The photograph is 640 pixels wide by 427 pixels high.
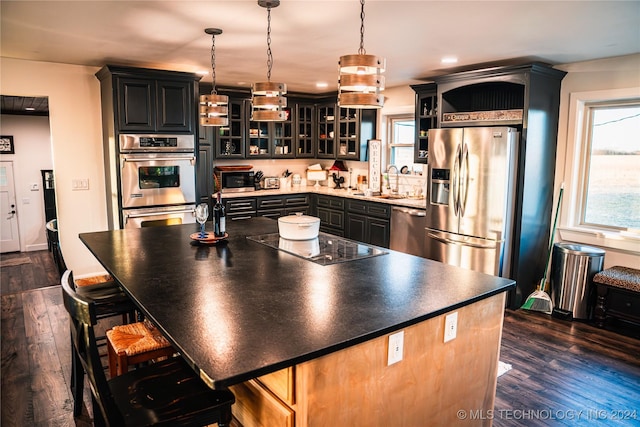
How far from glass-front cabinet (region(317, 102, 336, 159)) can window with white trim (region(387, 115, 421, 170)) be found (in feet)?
2.98

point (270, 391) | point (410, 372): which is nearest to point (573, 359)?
point (410, 372)

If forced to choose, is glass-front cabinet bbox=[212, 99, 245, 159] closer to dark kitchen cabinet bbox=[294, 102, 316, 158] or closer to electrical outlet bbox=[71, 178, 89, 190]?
dark kitchen cabinet bbox=[294, 102, 316, 158]

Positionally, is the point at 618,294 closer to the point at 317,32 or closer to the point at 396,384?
the point at 396,384

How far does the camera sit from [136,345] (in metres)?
2.16

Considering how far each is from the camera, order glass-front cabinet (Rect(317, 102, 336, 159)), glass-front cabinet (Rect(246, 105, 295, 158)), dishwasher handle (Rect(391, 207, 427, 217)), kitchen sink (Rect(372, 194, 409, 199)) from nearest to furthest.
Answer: dishwasher handle (Rect(391, 207, 427, 217)), kitchen sink (Rect(372, 194, 409, 199)), glass-front cabinet (Rect(246, 105, 295, 158)), glass-front cabinet (Rect(317, 102, 336, 159))

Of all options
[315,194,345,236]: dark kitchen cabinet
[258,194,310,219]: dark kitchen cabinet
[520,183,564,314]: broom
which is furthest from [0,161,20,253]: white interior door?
[520,183,564,314]: broom

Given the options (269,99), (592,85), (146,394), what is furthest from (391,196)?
(146,394)

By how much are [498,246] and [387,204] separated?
5.28 ft

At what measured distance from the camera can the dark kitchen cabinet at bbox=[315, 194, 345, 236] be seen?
630 cm

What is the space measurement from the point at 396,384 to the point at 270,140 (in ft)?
17.6

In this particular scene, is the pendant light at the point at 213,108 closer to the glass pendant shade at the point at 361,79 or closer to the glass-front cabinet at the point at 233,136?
the glass pendant shade at the point at 361,79

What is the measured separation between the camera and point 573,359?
11.0 ft

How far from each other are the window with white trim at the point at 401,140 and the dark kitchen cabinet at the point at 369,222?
900 millimetres

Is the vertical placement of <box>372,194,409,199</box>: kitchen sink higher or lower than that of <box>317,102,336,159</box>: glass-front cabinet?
lower
